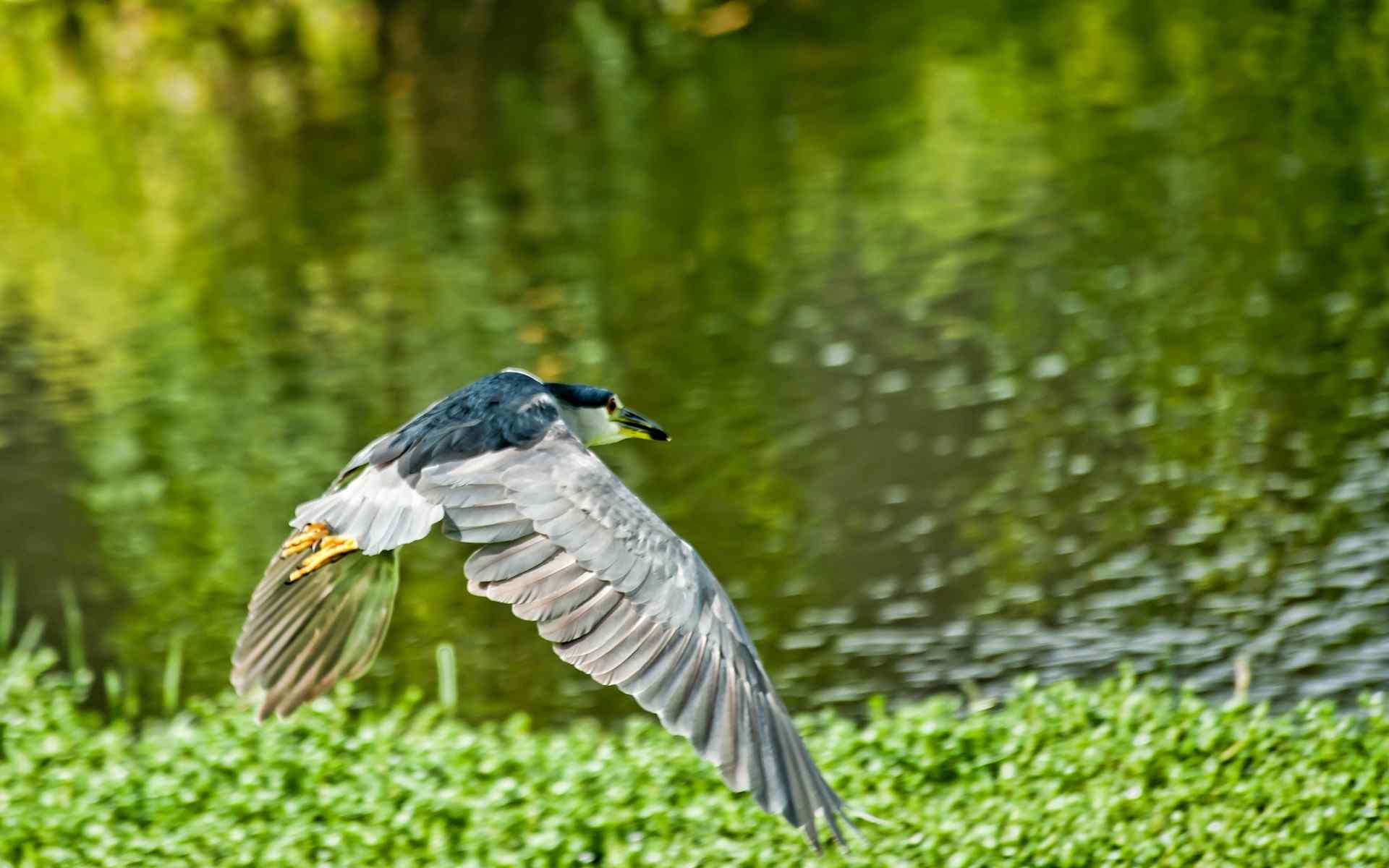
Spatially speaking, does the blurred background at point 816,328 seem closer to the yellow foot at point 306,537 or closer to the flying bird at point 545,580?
the flying bird at point 545,580

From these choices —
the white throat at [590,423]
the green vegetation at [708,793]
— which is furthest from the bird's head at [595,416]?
the green vegetation at [708,793]

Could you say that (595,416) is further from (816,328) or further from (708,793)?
(816,328)

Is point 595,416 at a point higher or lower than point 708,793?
higher

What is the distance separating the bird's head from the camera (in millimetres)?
5266

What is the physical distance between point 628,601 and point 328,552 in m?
0.86

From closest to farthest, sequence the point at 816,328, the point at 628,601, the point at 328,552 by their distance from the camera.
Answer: the point at 628,601 → the point at 328,552 → the point at 816,328

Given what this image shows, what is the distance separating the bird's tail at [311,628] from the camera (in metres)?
5.18

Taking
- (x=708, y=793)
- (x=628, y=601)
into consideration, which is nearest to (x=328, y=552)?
(x=628, y=601)

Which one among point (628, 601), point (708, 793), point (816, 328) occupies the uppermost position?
point (816, 328)

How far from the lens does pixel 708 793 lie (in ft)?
18.2

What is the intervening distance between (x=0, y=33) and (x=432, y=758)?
70.7 ft

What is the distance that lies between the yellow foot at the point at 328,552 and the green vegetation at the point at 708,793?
102cm

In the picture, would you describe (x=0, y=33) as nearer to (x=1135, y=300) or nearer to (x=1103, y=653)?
(x=1135, y=300)

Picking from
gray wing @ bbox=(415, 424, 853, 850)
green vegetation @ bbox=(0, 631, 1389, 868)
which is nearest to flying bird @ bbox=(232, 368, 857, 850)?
gray wing @ bbox=(415, 424, 853, 850)
